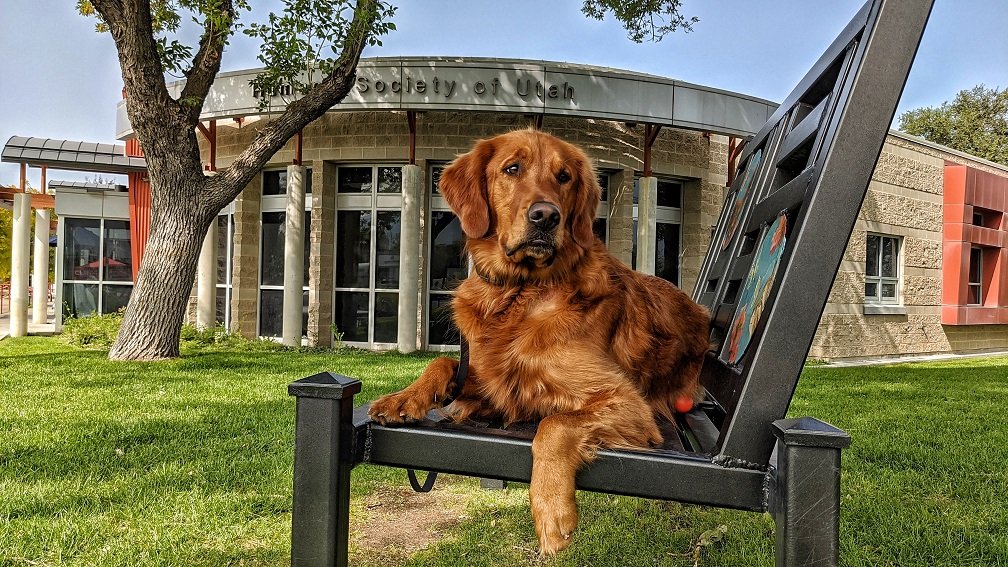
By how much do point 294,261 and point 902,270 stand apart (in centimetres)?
1347

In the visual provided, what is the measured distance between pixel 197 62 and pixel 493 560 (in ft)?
28.4

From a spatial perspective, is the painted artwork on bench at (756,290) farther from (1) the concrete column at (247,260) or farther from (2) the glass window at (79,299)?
(2) the glass window at (79,299)

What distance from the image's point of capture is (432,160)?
Result: 39.9ft

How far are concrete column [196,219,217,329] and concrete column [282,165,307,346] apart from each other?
1923 mm

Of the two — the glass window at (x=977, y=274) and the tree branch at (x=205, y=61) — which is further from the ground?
the tree branch at (x=205, y=61)

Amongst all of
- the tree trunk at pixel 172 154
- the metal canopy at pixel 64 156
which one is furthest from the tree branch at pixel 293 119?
the metal canopy at pixel 64 156

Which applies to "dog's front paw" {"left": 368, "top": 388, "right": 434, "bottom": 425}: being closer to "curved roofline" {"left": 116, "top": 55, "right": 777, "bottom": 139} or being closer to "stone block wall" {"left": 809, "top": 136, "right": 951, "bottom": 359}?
"curved roofline" {"left": 116, "top": 55, "right": 777, "bottom": 139}

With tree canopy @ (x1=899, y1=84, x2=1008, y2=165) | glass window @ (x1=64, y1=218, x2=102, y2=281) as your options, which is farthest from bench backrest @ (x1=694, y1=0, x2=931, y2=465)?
tree canopy @ (x1=899, y1=84, x2=1008, y2=165)

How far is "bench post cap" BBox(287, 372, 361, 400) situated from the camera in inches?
53.2

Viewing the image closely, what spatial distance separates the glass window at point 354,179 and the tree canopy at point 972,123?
109ft

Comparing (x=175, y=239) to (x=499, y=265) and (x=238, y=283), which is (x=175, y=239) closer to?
(x=238, y=283)

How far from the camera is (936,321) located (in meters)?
15.5

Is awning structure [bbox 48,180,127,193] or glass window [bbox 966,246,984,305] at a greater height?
awning structure [bbox 48,180,127,193]

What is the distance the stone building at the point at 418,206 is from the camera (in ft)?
36.0
